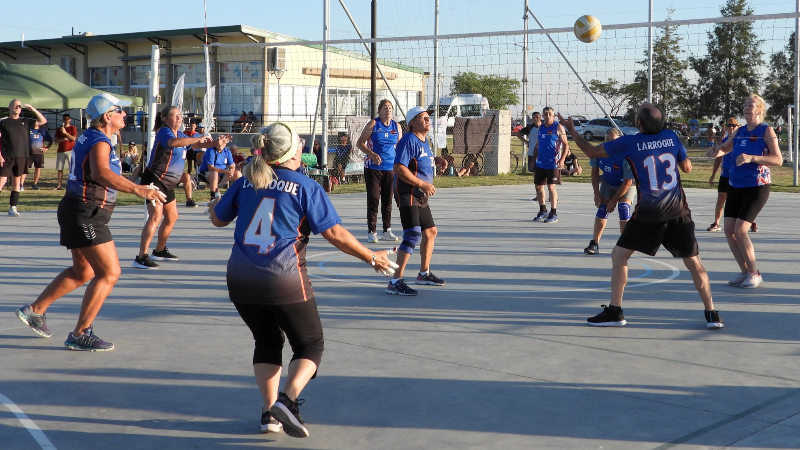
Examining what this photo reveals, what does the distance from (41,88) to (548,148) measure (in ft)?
64.7

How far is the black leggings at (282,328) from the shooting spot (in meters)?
4.01

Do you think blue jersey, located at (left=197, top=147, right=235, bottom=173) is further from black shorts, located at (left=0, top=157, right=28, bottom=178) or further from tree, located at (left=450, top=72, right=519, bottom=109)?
tree, located at (left=450, top=72, right=519, bottom=109)

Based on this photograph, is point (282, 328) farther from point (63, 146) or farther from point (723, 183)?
point (63, 146)

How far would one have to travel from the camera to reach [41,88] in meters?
26.7

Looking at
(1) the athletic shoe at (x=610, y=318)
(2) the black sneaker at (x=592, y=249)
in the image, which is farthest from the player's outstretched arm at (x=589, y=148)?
(2) the black sneaker at (x=592, y=249)

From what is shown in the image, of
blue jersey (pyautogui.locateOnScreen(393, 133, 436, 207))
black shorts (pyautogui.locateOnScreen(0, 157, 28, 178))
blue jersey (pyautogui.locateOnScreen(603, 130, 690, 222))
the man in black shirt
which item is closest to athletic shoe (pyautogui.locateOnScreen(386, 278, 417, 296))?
blue jersey (pyautogui.locateOnScreen(393, 133, 436, 207))

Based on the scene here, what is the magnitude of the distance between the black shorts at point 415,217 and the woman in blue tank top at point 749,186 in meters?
3.08

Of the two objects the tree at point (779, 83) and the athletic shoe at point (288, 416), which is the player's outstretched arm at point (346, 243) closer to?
the athletic shoe at point (288, 416)

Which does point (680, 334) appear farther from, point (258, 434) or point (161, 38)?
point (161, 38)

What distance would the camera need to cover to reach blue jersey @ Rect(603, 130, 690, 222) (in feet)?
20.6

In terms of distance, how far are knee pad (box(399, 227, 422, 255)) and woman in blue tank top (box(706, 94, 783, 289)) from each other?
10.4 feet

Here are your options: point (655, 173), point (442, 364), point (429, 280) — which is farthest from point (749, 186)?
point (442, 364)

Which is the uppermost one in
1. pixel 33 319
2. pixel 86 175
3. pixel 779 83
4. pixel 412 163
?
pixel 779 83

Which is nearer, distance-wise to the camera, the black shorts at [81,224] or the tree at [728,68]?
the black shorts at [81,224]
